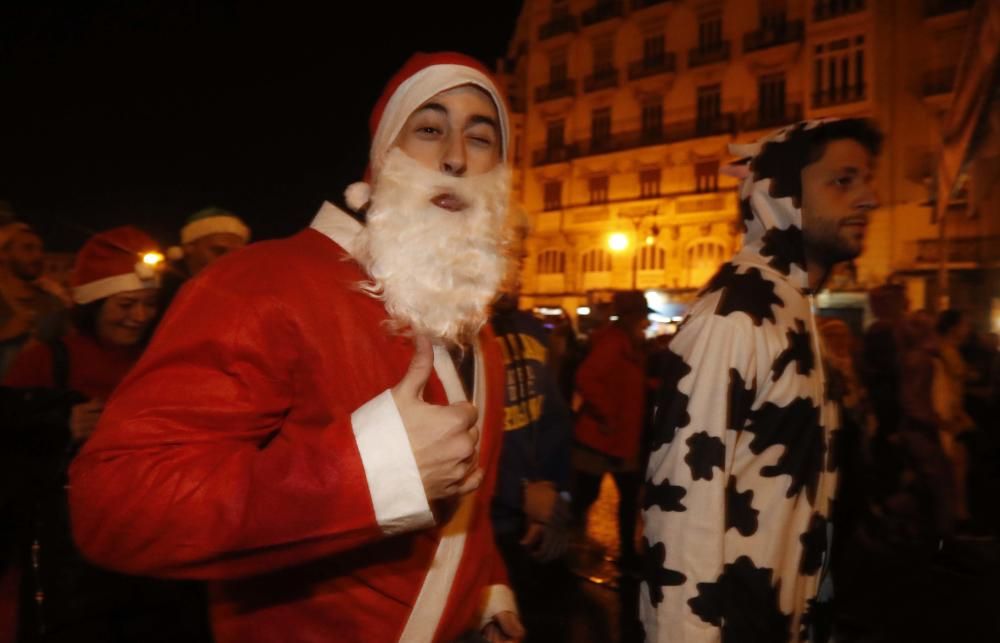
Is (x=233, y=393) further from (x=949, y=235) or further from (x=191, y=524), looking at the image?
(x=949, y=235)

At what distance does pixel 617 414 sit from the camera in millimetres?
5801

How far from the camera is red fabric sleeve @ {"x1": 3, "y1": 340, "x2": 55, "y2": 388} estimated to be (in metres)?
3.10

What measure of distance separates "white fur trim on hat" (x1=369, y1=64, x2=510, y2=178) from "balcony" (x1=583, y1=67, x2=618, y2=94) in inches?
1373

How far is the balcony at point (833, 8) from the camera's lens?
25.8 metres

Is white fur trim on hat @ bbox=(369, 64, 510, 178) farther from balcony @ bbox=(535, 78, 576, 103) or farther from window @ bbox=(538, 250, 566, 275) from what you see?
balcony @ bbox=(535, 78, 576, 103)

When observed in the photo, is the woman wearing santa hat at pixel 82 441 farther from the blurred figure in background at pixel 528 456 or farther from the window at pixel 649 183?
the window at pixel 649 183

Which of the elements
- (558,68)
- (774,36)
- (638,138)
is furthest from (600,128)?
(774,36)

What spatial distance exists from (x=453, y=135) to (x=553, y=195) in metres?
35.5

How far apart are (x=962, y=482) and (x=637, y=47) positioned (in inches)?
1218

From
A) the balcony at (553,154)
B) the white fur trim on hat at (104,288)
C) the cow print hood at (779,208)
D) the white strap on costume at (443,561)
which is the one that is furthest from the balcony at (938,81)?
the white strap on costume at (443,561)

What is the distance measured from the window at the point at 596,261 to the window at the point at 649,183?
3.29m

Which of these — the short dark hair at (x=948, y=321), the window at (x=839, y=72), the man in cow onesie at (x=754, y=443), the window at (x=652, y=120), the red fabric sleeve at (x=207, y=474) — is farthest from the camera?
the window at (x=652, y=120)

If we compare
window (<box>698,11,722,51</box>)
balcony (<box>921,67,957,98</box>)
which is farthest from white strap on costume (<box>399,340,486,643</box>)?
window (<box>698,11,722,51</box>)

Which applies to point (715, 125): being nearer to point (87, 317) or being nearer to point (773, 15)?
point (773, 15)
